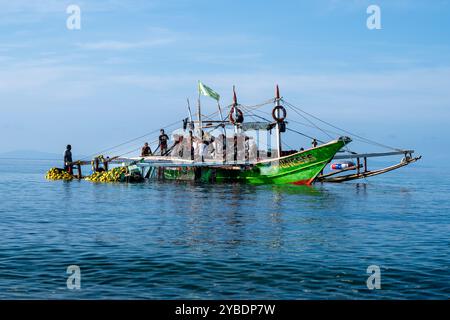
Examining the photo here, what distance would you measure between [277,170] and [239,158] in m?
4.14

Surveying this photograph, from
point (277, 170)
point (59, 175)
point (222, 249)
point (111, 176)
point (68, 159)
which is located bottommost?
point (222, 249)

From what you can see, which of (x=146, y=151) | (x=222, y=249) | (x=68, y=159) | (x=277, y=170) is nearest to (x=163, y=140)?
(x=146, y=151)

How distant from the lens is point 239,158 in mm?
50906

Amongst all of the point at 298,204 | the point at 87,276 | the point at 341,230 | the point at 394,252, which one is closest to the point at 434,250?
the point at 394,252

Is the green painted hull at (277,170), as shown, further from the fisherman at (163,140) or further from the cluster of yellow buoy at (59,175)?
the cluster of yellow buoy at (59,175)

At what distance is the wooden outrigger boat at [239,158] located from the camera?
47.3 m

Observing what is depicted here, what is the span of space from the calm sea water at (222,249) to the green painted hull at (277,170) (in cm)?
1231

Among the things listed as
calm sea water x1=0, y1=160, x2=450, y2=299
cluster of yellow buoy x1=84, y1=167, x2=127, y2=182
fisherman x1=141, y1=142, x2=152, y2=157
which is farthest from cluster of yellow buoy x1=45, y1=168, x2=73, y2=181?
calm sea water x1=0, y1=160, x2=450, y2=299

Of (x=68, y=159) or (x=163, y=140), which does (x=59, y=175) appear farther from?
(x=163, y=140)

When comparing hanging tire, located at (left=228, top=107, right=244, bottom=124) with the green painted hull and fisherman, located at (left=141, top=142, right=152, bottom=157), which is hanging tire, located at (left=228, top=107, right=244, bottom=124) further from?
fisherman, located at (left=141, top=142, right=152, bottom=157)

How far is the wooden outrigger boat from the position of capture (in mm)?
47312

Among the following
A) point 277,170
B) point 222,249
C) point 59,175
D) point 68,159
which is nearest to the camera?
point 222,249

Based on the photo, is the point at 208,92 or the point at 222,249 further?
the point at 208,92

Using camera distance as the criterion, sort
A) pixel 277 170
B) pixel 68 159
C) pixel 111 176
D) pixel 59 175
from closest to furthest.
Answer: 1. pixel 277 170
2. pixel 111 176
3. pixel 68 159
4. pixel 59 175
